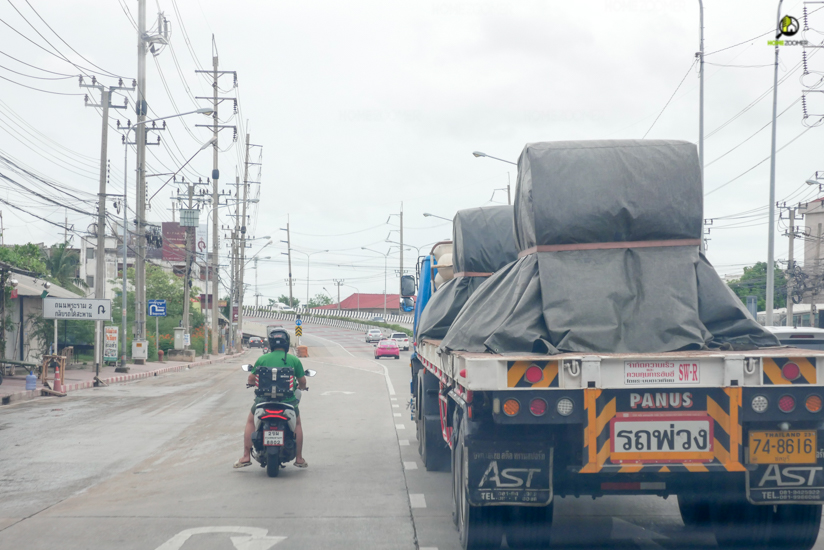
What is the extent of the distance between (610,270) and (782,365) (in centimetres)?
142

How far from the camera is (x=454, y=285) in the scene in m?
9.90

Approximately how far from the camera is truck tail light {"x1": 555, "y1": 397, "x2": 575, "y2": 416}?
5.13m

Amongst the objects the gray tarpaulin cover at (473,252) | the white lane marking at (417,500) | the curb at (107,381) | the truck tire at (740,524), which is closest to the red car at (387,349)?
the curb at (107,381)

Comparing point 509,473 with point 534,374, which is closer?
point 534,374

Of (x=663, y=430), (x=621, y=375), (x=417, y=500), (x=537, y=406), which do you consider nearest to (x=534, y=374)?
(x=537, y=406)

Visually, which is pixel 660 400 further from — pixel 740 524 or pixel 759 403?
pixel 740 524

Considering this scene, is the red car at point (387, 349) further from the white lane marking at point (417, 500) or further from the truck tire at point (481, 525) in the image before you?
the truck tire at point (481, 525)

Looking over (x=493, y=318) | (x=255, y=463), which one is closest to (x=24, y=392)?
(x=255, y=463)

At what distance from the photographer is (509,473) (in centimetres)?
539

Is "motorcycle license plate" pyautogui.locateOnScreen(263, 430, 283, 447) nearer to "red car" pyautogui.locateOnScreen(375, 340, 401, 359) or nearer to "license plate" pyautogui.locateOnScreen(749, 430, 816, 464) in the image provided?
"license plate" pyautogui.locateOnScreen(749, 430, 816, 464)

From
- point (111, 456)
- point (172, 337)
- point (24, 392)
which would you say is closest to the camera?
point (111, 456)

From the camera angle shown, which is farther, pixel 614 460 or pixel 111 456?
pixel 111 456

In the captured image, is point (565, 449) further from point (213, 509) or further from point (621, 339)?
point (213, 509)

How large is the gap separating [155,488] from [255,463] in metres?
1.82
